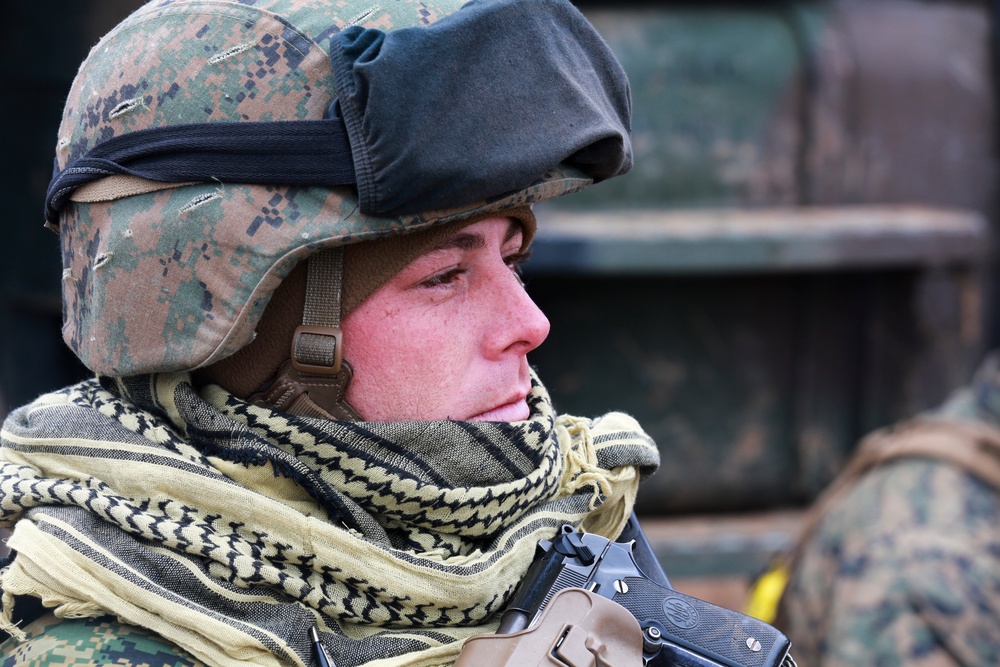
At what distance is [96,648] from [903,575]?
2.35 metres

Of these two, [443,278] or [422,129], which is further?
[443,278]

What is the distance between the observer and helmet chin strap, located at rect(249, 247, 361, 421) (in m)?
1.53

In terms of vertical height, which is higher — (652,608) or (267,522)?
(267,522)

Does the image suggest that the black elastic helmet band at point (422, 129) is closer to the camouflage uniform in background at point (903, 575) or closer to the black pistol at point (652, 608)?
the black pistol at point (652, 608)

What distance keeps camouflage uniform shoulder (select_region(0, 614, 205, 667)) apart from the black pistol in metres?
0.42

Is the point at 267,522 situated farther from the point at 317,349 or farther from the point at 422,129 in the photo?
the point at 422,129

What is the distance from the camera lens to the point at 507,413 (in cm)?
164

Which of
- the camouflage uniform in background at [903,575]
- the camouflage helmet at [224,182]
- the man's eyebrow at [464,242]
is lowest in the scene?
the camouflage uniform in background at [903,575]

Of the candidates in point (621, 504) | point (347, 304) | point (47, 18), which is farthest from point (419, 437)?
point (47, 18)

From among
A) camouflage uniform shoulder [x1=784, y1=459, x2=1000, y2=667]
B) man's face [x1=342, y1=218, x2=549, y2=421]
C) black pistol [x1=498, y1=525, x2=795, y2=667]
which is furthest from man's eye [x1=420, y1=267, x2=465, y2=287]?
camouflage uniform shoulder [x1=784, y1=459, x2=1000, y2=667]

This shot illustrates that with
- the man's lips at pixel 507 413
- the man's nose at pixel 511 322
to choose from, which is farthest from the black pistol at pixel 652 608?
the man's nose at pixel 511 322

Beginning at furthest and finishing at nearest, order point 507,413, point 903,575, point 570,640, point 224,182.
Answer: point 903,575 < point 507,413 < point 224,182 < point 570,640

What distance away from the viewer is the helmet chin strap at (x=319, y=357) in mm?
1533

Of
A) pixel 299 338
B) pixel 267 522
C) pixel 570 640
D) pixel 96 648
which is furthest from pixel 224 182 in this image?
pixel 570 640
